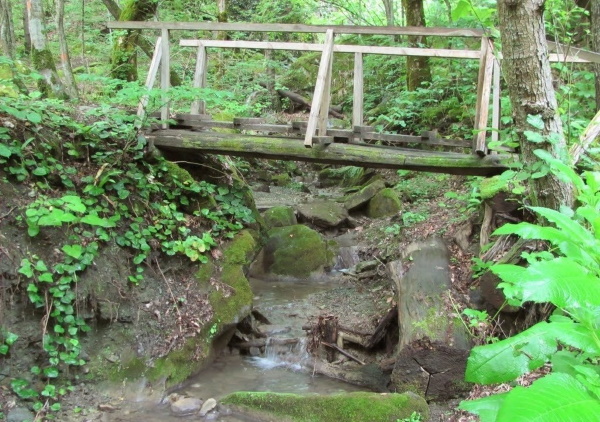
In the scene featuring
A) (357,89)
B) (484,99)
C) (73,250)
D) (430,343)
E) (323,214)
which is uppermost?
(357,89)

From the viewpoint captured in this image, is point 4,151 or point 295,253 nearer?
point 4,151

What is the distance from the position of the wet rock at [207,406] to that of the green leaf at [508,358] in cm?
443

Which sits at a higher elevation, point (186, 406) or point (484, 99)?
point (484, 99)

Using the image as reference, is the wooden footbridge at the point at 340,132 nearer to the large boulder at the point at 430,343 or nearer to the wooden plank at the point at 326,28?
the wooden plank at the point at 326,28

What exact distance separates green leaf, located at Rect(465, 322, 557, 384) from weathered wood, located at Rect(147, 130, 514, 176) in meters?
5.18

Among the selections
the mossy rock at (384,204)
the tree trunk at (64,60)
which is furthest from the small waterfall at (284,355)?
the tree trunk at (64,60)

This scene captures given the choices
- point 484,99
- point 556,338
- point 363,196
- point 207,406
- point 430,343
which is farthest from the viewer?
point 363,196

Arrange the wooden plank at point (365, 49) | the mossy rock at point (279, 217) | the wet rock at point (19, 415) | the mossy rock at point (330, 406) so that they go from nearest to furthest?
the wet rock at point (19, 415)
the mossy rock at point (330, 406)
the wooden plank at point (365, 49)
the mossy rock at point (279, 217)

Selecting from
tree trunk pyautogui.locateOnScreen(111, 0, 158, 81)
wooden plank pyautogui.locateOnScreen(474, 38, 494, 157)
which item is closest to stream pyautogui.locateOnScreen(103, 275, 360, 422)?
wooden plank pyautogui.locateOnScreen(474, 38, 494, 157)

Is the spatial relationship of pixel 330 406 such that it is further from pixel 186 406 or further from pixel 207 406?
pixel 186 406

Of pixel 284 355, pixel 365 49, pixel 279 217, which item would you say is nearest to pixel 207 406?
pixel 284 355

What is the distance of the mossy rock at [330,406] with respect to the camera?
4.57 metres

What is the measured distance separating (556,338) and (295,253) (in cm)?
833

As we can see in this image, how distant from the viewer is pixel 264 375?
6176 mm
